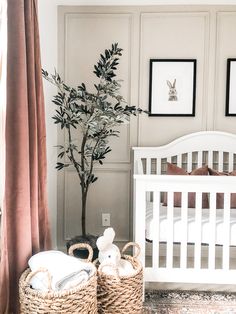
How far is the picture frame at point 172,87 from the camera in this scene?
3244 mm

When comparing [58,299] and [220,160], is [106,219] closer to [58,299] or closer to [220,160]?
[220,160]

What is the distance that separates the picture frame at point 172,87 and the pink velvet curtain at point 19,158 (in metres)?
1.33

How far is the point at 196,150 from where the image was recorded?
3230 mm

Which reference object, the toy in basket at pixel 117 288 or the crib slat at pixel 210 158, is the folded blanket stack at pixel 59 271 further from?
the crib slat at pixel 210 158

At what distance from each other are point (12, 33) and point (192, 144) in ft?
5.99

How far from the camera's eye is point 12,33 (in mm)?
1965

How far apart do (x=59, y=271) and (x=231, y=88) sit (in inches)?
86.1

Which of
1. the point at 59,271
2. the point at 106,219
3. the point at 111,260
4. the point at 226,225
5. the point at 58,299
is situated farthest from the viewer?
the point at 106,219

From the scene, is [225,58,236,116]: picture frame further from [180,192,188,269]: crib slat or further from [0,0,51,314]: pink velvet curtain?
[0,0,51,314]: pink velvet curtain

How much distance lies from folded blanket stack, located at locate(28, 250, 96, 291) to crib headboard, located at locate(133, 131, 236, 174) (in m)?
1.37

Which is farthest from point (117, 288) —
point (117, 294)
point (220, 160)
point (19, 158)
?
point (220, 160)

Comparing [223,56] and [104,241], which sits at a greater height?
[223,56]

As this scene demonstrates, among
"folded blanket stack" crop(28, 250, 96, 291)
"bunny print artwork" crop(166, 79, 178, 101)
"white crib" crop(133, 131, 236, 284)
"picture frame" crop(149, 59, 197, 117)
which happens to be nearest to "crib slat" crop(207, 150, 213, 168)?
"picture frame" crop(149, 59, 197, 117)

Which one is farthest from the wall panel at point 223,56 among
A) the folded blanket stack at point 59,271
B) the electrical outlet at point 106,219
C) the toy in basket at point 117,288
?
the folded blanket stack at point 59,271
